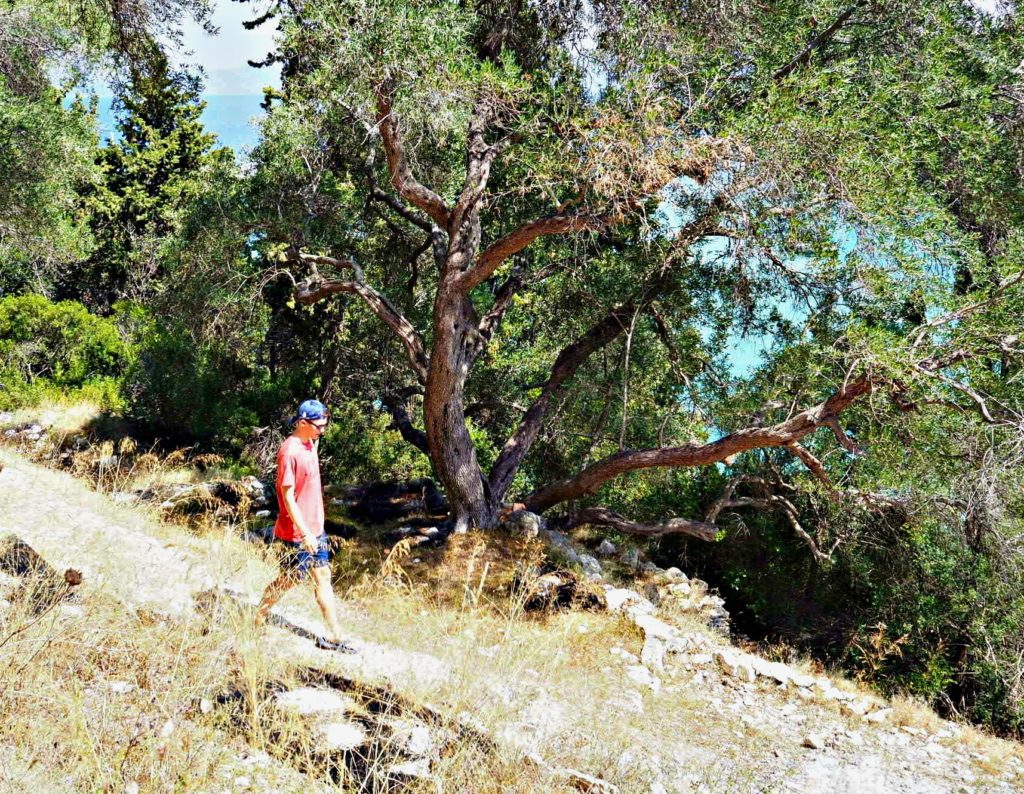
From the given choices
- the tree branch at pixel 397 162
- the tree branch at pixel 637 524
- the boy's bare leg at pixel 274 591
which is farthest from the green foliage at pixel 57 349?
the boy's bare leg at pixel 274 591

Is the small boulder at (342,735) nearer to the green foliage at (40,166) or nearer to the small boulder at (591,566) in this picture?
the small boulder at (591,566)

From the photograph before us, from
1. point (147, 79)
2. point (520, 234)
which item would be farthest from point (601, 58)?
point (147, 79)

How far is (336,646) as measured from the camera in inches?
205

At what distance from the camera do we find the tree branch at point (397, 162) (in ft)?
27.6

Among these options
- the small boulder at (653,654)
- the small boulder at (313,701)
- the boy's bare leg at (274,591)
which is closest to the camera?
the small boulder at (313,701)

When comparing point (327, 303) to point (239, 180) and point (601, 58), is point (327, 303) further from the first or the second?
point (601, 58)

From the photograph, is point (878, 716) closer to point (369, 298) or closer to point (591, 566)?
point (591, 566)

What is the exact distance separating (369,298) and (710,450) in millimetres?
4873

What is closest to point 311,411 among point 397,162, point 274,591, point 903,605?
point 274,591

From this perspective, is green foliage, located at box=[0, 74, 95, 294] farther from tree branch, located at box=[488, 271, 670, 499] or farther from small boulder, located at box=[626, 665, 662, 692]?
small boulder, located at box=[626, 665, 662, 692]

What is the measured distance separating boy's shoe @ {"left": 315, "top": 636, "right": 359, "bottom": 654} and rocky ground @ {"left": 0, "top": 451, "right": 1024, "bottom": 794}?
3.3 inches

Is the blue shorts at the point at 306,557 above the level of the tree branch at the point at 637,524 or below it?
above

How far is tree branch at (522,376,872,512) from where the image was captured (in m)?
8.43

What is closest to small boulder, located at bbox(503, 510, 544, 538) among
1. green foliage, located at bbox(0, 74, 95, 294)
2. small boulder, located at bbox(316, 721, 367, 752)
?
small boulder, located at bbox(316, 721, 367, 752)
